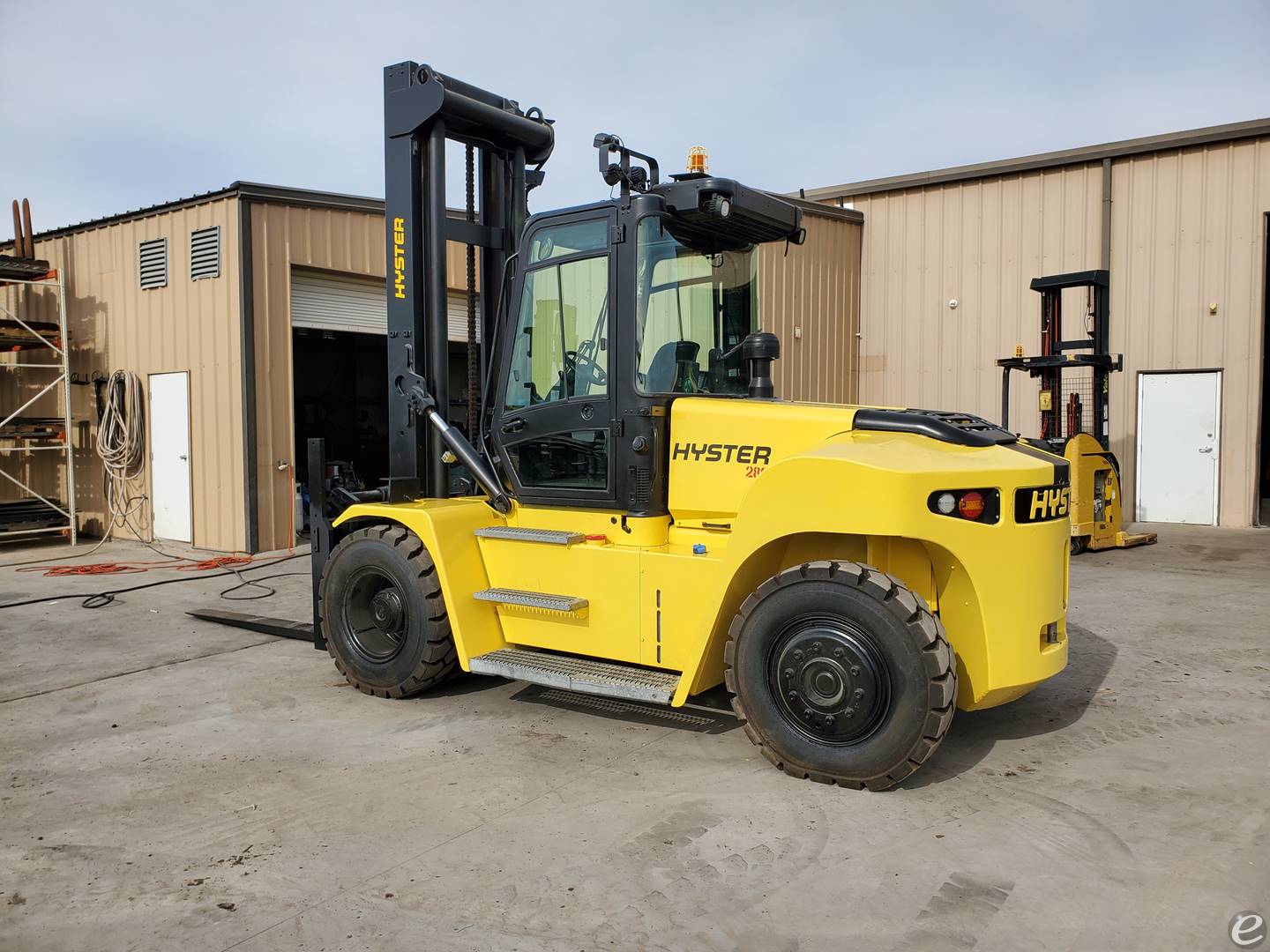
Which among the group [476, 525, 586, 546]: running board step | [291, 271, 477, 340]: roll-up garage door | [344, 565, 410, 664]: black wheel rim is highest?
[291, 271, 477, 340]: roll-up garage door

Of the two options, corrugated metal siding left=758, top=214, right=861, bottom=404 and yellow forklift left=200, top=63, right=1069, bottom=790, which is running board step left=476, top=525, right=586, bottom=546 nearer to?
yellow forklift left=200, top=63, right=1069, bottom=790

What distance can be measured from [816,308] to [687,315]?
11742 millimetres

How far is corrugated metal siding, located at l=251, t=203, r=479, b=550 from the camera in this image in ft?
37.5

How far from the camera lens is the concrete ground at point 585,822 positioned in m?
3.14

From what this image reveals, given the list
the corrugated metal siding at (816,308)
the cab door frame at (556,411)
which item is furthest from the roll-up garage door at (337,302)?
the cab door frame at (556,411)

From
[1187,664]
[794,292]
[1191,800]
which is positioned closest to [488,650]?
[1191,800]

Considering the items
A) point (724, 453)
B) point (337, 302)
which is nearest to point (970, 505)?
point (724, 453)

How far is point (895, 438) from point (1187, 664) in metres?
3.43

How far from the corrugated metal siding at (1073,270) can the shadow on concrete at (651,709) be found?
39.2 feet

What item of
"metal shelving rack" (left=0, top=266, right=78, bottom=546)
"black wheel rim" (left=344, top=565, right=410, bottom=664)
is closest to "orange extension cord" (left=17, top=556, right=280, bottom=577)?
"metal shelving rack" (left=0, top=266, right=78, bottom=546)

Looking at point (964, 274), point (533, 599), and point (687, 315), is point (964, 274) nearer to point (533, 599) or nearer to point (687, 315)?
point (687, 315)

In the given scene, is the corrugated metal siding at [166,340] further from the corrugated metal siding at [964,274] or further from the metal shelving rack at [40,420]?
the corrugated metal siding at [964,274]

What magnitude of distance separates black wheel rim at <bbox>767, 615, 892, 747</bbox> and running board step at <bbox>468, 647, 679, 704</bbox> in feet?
2.02

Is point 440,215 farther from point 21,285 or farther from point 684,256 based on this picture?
point 21,285
